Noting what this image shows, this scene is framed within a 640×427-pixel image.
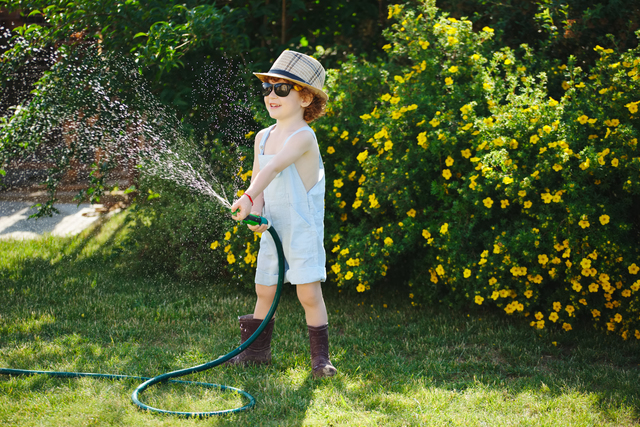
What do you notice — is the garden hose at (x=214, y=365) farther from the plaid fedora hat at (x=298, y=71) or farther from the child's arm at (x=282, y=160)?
the plaid fedora hat at (x=298, y=71)

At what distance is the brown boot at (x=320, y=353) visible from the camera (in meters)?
2.65

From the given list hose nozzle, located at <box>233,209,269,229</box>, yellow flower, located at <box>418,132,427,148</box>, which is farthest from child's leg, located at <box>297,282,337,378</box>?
yellow flower, located at <box>418,132,427,148</box>

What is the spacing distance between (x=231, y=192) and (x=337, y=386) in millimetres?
1939

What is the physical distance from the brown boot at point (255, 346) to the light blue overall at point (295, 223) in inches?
8.6

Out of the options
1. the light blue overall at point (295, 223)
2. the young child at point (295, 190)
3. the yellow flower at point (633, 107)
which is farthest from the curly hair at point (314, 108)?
the yellow flower at point (633, 107)

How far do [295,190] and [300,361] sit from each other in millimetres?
818

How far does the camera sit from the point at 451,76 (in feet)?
Result: 11.8

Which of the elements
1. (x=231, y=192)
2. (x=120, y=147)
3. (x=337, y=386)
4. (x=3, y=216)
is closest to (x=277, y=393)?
(x=337, y=386)

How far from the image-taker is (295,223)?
2.58 meters

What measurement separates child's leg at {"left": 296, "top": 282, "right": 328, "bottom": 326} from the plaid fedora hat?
0.84 m

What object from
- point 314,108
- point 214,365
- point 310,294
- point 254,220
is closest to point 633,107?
point 314,108

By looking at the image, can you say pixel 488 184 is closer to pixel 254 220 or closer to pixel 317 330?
pixel 317 330

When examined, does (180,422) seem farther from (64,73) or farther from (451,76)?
(64,73)

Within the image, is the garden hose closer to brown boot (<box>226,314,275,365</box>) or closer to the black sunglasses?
brown boot (<box>226,314,275,365</box>)
